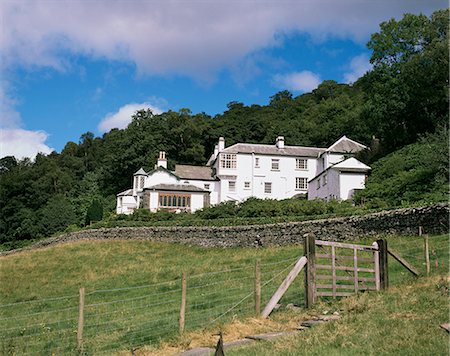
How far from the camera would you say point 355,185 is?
4131 centimetres

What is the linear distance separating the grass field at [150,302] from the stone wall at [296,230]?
65.3 inches

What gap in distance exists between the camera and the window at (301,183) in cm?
5516

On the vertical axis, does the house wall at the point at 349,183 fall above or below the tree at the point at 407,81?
below

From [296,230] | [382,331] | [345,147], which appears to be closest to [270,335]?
[382,331]

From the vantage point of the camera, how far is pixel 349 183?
41.4 m

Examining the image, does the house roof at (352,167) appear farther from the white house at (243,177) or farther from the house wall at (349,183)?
the white house at (243,177)

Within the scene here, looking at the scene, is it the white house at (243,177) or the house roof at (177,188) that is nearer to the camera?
the house roof at (177,188)

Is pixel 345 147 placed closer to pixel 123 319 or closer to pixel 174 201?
pixel 174 201

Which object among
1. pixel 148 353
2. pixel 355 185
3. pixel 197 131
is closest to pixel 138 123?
pixel 197 131

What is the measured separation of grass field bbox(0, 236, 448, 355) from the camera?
9211 mm

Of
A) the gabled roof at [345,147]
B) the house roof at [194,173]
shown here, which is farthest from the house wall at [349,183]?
the house roof at [194,173]

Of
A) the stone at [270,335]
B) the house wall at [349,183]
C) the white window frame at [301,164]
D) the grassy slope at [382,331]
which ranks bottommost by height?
the stone at [270,335]

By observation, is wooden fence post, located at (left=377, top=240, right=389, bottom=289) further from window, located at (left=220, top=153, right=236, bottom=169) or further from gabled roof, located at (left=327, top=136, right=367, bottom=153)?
window, located at (left=220, top=153, right=236, bottom=169)

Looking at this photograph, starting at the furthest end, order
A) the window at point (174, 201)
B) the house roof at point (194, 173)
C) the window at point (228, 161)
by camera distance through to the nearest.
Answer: the house roof at point (194, 173) → the window at point (228, 161) → the window at point (174, 201)
